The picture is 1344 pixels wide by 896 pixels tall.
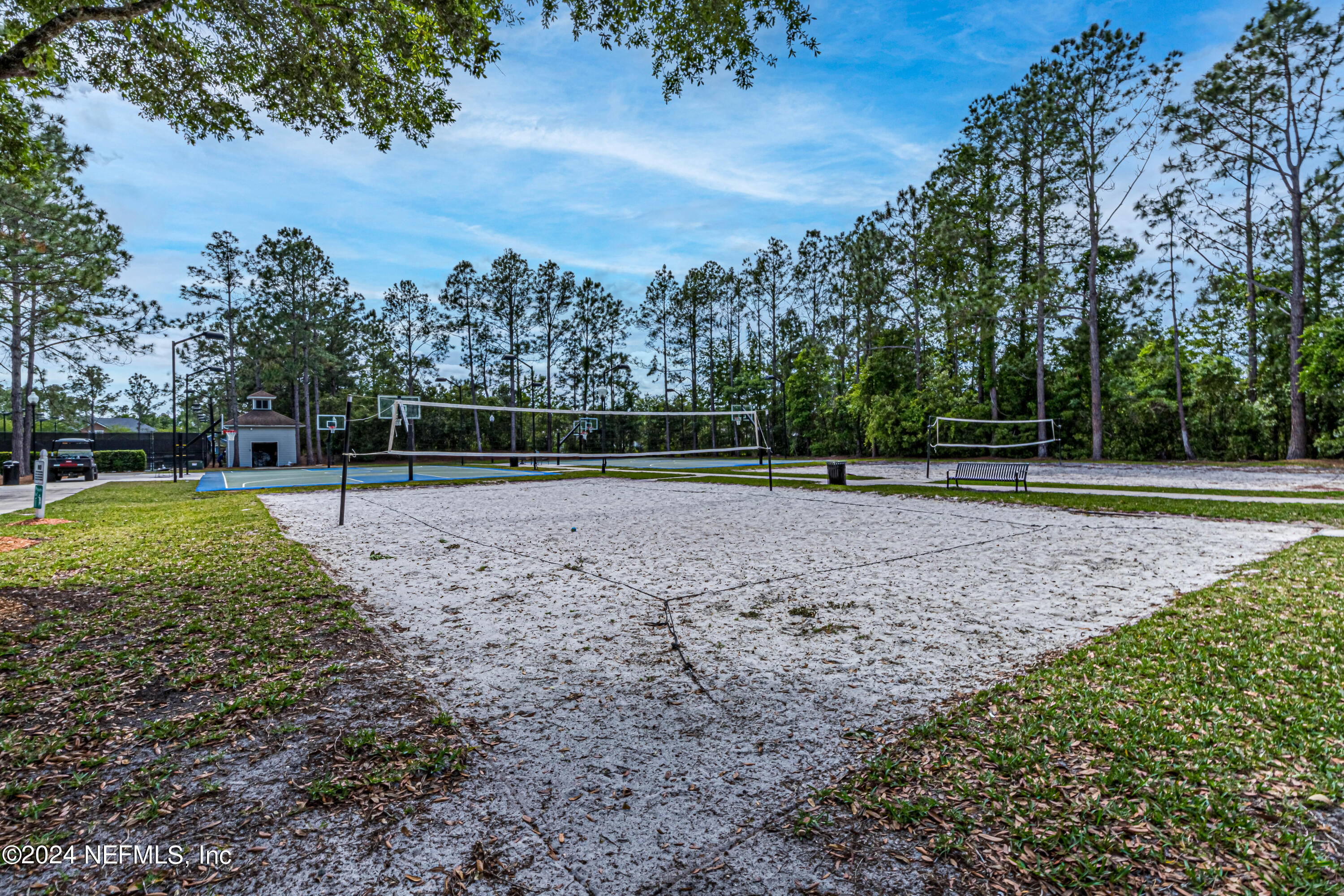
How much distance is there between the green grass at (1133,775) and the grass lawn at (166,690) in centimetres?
193

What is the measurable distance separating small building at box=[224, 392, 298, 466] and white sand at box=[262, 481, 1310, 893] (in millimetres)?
35831

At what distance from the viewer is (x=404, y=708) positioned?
2945mm

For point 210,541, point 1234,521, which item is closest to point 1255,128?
point 1234,521

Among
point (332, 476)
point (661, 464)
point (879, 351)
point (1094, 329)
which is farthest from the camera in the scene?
point (879, 351)

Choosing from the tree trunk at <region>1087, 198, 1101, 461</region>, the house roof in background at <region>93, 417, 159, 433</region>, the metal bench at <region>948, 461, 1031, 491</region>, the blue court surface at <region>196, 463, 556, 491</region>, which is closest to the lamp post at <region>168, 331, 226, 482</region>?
the blue court surface at <region>196, 463, 556, 491</region>

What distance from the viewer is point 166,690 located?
3.16m

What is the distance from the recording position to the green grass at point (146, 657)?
7.98ft

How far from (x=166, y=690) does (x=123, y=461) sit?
42.3 m

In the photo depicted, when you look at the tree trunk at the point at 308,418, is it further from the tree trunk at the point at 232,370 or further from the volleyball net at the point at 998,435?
the volleyball net at the point at 998,435

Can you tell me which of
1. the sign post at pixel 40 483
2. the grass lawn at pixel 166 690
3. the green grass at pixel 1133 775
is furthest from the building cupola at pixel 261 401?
the green grass at pixel 1133 775

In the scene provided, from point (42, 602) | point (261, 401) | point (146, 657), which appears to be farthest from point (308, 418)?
point (146, 657)

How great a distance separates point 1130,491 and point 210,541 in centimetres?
1716

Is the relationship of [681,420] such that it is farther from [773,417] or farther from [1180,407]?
[1180,407]

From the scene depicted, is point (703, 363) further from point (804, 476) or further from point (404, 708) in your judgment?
point (404, 708)
